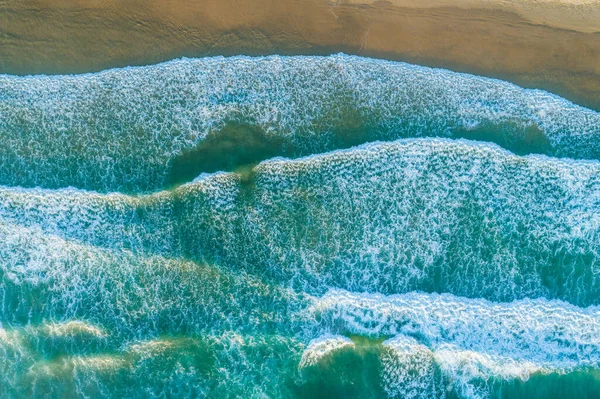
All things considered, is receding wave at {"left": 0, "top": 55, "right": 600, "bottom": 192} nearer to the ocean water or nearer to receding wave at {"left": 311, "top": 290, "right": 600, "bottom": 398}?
the ocean water

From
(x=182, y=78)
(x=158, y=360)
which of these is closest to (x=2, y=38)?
(x=182, y=78)

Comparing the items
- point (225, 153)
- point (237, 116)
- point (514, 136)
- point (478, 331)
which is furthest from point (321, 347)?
point (514, 136)

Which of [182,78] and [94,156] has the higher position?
[182,78]

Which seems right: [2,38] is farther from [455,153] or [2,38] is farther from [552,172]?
[552,172]

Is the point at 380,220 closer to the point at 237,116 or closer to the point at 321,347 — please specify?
the point at 321,347

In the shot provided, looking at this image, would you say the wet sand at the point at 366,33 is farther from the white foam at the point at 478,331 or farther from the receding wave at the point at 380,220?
the white foam at the point at 478,331

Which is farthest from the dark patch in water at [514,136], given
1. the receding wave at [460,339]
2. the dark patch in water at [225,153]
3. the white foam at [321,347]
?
the white foam at [321,347]
